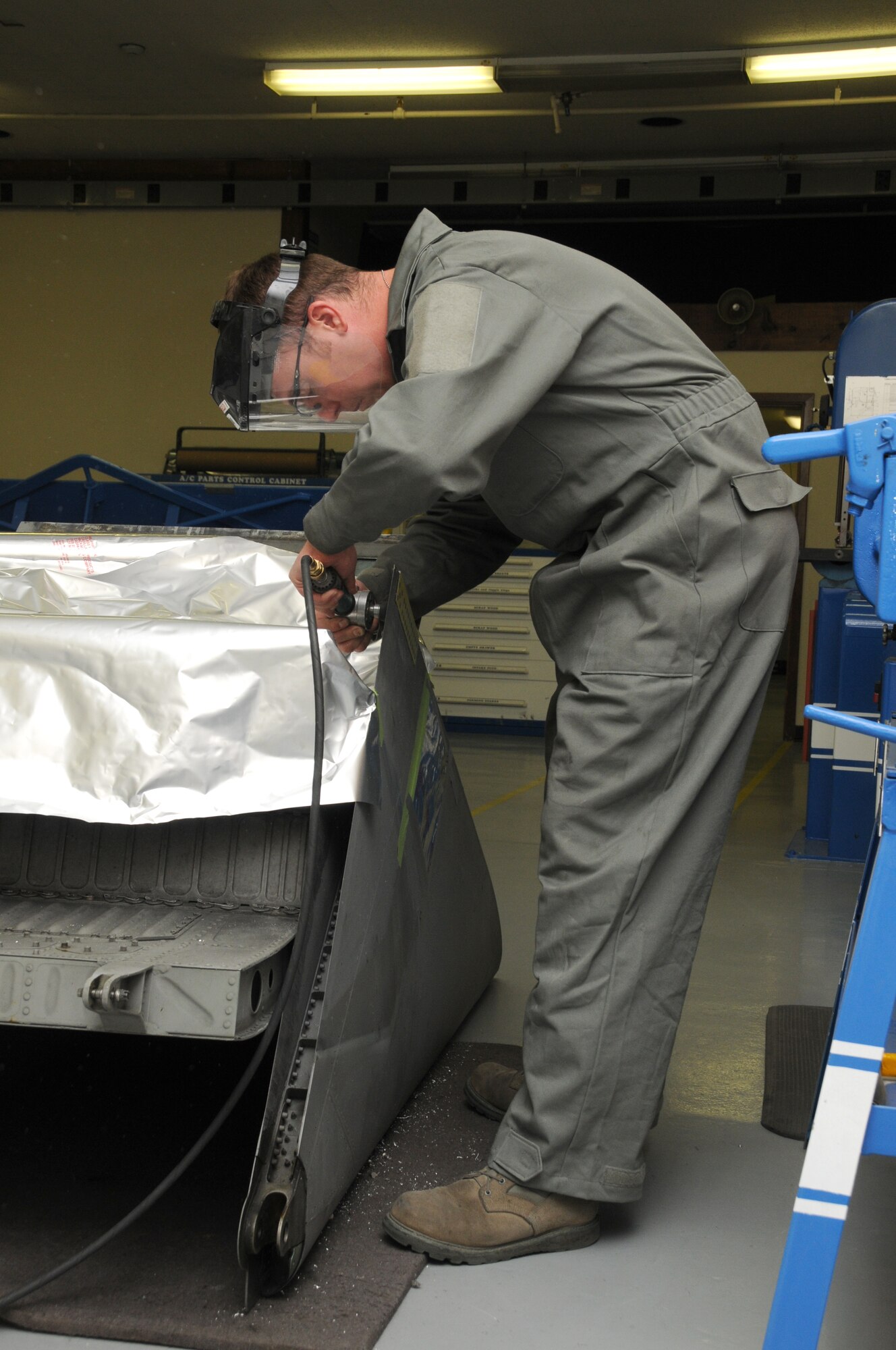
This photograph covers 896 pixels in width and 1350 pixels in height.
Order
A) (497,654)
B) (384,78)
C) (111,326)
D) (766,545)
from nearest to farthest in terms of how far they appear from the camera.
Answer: (766,545), (384,78), (497,654), (111,326)

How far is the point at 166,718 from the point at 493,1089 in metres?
0.87

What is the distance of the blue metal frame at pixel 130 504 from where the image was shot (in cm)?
575

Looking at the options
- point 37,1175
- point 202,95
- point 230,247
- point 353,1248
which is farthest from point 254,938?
point 230,247

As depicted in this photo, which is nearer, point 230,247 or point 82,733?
→ point 82,733

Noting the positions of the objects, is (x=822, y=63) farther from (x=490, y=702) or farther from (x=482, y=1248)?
(x=482, y=1248)

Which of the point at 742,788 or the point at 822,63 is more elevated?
the point at 822,63

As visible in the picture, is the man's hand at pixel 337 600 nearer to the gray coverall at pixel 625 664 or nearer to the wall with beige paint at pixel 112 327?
the gray coverall at pixel 625 664

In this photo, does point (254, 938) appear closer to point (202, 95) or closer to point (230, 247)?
point (202, 95)

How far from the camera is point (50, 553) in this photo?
2137 mm

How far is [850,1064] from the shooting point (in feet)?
3.51

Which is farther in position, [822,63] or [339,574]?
[822,63]

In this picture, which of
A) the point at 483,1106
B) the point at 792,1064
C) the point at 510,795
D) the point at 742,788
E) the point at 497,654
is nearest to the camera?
the point at 483,1106

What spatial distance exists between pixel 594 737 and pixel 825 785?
3.00 metres

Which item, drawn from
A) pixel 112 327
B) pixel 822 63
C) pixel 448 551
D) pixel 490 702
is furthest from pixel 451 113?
pixel 448 551
